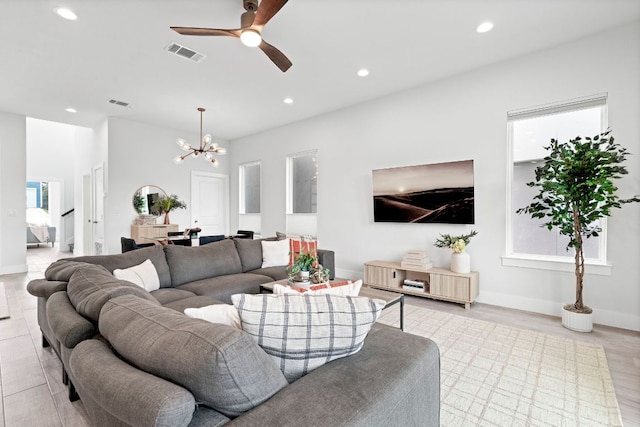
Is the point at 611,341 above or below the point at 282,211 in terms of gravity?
below

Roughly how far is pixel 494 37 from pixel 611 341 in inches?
123

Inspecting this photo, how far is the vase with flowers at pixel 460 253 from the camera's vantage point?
3.77 m

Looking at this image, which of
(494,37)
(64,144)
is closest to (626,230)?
(494,37)

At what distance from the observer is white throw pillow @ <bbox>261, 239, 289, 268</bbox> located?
158 inches

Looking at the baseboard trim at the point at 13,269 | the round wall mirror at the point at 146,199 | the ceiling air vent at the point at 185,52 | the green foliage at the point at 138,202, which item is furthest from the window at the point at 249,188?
the baseboard trim at the point at 13,269

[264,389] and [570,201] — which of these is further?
[570,201]

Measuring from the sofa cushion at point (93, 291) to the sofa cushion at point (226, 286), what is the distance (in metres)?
1.25

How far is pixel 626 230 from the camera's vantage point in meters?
2.99

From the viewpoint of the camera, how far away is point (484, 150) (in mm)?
3834

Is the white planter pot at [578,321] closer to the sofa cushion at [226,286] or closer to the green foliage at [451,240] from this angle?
the green foliage at [451,240]

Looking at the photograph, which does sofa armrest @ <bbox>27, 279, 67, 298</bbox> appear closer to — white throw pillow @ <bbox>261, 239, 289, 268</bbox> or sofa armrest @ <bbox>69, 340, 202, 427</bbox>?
sofa armrest @ <bbox>69, 340, 202, 427</bbox>

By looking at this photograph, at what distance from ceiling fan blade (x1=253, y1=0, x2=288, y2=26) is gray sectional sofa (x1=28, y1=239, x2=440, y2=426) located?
2.03 m

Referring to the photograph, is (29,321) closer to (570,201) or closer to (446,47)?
(446,47)

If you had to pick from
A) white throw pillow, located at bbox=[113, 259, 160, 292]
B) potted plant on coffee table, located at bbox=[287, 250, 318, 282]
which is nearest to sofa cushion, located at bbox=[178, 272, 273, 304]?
white throw pillow, located at bbox=[113, 259, 160, 292]
